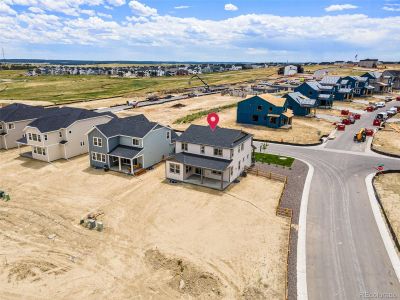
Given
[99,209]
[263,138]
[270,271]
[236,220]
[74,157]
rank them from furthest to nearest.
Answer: [263,138] < [74,157] < [99,209] < [236,220] < [270,271]

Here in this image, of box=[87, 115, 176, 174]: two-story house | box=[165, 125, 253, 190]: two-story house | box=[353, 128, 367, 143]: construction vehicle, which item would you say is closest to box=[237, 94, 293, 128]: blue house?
box=[353, 128, 367, 143]: construction vehicle

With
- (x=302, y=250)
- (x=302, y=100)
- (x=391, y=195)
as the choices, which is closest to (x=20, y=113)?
(x=302, y=250)

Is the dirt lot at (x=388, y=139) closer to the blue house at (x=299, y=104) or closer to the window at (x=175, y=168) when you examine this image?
the blue house at (x=299, y=104)

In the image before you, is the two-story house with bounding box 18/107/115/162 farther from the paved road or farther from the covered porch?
the paved road

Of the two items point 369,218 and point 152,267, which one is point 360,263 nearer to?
point 369,218

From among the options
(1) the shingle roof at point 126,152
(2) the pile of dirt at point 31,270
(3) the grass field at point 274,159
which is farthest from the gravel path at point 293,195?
(1) the shingle roof at point 126,152

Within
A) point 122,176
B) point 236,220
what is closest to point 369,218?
point 236,220
